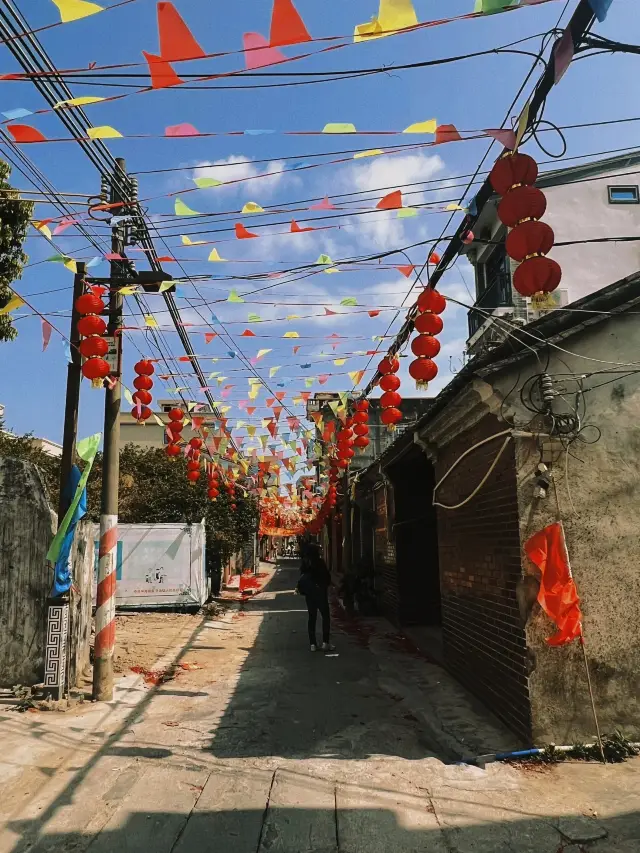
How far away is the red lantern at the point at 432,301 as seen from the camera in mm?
6480

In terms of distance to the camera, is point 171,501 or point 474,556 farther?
point 171,501

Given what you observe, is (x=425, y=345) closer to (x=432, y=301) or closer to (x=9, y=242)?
(x=432, y=301)

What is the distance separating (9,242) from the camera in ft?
30.6

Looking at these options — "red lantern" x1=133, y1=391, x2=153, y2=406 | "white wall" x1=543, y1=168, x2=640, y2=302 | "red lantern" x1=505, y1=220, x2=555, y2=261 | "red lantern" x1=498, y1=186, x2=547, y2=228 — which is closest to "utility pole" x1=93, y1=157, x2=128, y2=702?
"red lantern" x1=133, y1=391, x2=153, y2=406

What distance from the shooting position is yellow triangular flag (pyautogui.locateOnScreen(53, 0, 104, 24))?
10.4ft

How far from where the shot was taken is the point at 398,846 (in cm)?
381

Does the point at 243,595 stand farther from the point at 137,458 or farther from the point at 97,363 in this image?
the point at 97,363

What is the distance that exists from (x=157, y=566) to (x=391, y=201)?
12.9m

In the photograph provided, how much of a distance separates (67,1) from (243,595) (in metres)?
20.6

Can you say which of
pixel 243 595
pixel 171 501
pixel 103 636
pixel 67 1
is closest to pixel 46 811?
pixel 103 636

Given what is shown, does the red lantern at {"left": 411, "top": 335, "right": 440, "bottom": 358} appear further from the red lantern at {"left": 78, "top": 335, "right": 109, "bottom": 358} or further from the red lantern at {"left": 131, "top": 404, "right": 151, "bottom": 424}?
the red lantern at {"left": 131, "top": 404, "right": 151, "bottom": 424}

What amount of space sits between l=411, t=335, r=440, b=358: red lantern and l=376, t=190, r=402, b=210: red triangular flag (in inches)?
70.4

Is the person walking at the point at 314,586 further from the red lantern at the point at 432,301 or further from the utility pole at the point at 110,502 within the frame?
the red lantern at the point at 432,301

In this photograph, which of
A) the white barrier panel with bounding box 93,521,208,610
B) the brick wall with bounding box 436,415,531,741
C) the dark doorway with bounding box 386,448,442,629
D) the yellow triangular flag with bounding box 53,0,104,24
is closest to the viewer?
the yellow triangular flag with bounding box 53,0,104,24
